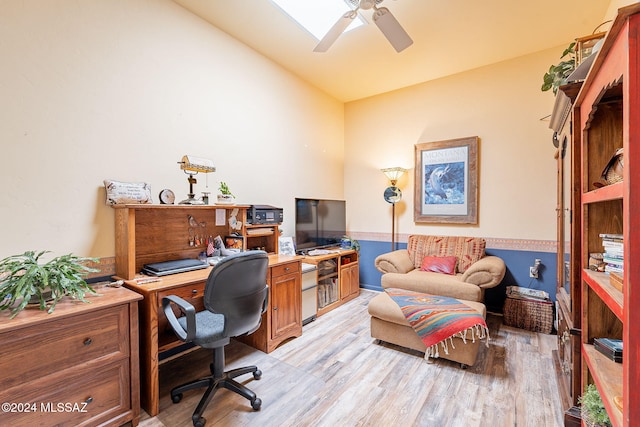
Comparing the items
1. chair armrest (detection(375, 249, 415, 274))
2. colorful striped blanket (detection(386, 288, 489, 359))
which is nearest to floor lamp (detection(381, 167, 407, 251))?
chair armrest (detection(375, 249, 415, 274))

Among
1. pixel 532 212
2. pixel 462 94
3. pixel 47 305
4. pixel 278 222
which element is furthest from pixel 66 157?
pixel 532 212

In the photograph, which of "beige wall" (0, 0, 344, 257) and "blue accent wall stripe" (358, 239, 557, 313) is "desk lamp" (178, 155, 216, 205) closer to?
"beige wall" (0, 0, 344, 257)

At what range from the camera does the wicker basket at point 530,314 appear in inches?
112

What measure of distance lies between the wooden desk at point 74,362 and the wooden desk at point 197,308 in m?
0.08

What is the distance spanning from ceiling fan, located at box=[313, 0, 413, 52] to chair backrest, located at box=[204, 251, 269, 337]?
180 centimetres

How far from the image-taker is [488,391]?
1.93m

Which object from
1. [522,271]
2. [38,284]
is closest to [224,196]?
[38,284]

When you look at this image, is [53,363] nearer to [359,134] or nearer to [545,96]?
[359,134]

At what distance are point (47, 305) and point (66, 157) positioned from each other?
98 centimetres

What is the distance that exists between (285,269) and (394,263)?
1509 millimetres

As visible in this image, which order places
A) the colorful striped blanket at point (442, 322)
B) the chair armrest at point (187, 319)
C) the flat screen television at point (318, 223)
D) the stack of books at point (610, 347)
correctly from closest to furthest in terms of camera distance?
the stack of books at point (610, 347), the chair armrest at point (187, 319), the colorful striped blanket at point (442, 322), the flat screen television at point (318, 223)

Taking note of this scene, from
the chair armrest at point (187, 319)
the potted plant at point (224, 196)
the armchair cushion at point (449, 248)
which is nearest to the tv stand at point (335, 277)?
the armchair cushion at point (449, 248)

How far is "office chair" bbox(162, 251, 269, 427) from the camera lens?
1581mm

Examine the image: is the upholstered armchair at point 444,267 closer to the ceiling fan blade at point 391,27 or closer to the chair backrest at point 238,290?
the chair backrest at point 238,290
